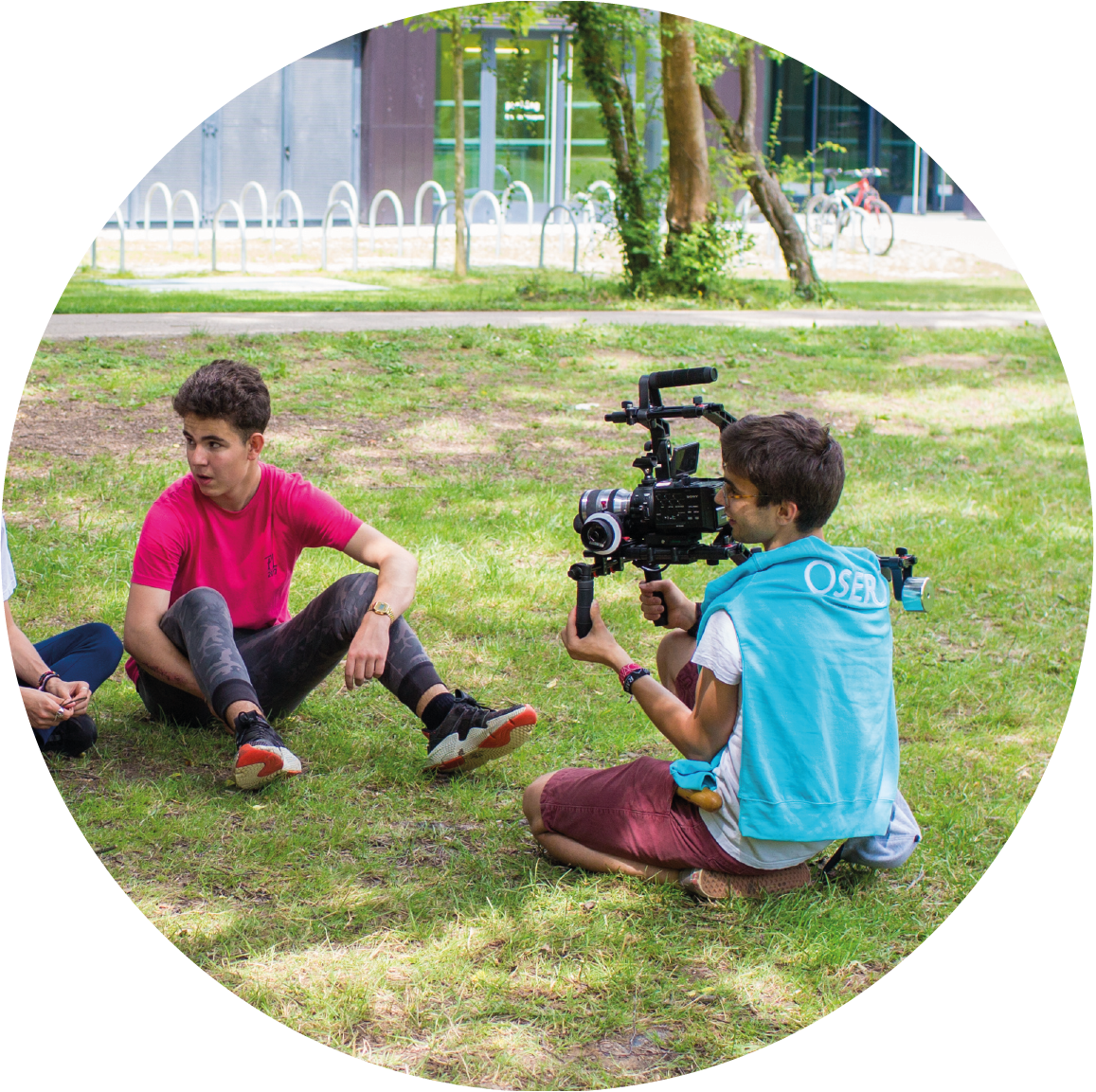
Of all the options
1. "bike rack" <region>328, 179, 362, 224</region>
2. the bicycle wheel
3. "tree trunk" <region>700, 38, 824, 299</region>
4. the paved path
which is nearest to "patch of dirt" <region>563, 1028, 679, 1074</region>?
the paved path

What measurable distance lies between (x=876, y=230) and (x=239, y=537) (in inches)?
871

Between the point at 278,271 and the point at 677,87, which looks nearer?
the point at 677,87

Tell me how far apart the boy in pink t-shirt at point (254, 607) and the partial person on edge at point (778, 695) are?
74cm

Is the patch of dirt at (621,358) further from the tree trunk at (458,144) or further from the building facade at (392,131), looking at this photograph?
the building facade at (392,131)

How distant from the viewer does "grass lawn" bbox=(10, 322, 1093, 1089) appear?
2.88 metres

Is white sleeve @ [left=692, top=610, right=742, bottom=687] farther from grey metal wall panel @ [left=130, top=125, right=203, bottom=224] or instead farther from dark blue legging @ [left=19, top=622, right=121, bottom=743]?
grey metal wall panel @ [left=130, top=125, right=203, bottom=224]

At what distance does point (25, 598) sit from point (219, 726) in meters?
1.53

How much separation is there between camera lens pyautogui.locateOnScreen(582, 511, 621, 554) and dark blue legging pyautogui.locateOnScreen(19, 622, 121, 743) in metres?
1.76

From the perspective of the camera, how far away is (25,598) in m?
5.16

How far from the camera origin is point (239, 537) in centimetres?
395

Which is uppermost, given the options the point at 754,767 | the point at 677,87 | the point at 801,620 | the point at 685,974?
the point at 677,87

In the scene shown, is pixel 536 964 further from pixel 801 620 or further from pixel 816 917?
pixel 801 620

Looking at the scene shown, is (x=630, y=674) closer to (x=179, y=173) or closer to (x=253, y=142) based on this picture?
(x=179, y=173)

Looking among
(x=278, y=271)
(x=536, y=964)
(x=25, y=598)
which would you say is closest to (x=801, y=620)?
(x=536, y=964)
